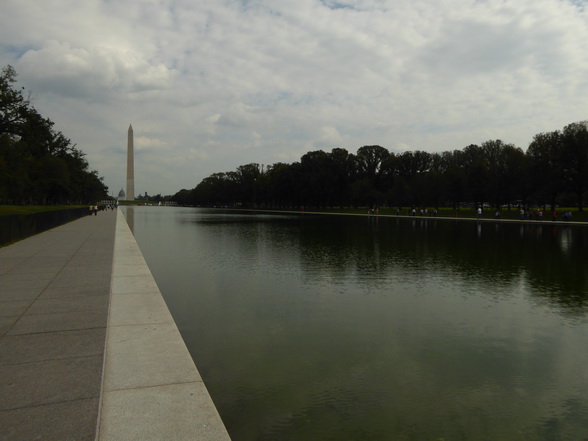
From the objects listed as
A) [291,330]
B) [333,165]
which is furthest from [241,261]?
[333,165]

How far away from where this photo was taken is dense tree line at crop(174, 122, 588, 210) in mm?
59562

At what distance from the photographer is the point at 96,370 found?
5.35 m

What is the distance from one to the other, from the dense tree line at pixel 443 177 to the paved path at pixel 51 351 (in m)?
64.1

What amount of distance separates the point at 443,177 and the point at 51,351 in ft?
278

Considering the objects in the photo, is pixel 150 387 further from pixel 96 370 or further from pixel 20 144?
pixel 20 144

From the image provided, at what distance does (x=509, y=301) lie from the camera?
10.3 m

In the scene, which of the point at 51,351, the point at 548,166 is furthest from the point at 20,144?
the point at 548,166

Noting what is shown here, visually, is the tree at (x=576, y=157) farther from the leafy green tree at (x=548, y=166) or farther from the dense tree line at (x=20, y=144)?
the dense tree line at (x=20, y=144)

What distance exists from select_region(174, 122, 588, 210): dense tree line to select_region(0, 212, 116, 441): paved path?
2523 inches

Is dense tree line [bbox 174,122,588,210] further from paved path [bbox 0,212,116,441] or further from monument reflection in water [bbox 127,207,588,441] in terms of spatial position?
paved path [bbox 0,212,116,441]

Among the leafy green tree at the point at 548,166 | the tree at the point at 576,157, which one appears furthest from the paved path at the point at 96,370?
the tree at the point at 576,157

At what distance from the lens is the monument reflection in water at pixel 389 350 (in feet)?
16.0

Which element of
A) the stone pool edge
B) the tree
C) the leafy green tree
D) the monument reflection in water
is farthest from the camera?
the leafy green tree

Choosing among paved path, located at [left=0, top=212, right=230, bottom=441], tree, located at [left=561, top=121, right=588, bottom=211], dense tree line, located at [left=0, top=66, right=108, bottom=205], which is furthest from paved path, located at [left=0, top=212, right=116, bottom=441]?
tree, located at [left=561, top=121, right=588, bottom=211]
